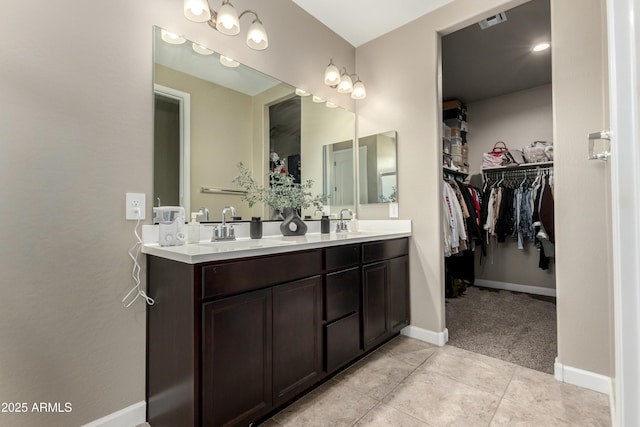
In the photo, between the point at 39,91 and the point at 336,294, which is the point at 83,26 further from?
the point at 336,294

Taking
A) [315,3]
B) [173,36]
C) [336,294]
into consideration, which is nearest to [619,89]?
[336,294]

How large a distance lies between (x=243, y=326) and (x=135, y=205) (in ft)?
2.75

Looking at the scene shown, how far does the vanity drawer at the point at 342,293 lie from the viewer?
1.75 m

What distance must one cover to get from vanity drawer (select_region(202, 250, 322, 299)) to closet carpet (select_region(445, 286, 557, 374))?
62.6 inches

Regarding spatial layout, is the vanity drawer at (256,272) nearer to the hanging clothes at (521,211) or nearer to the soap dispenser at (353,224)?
the soap dispenser at (353,224)

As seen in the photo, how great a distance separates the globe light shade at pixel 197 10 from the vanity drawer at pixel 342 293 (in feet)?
5.33

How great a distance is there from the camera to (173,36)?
1.68 meters

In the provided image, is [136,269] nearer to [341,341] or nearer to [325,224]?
[341,341]

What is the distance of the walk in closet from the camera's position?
104 inches

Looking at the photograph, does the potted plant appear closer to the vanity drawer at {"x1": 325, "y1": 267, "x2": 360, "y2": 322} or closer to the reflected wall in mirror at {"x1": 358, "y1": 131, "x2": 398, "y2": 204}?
the vanity drawer at {"x1": 325, "y1": 267, "x2": 360, "y2": 322}

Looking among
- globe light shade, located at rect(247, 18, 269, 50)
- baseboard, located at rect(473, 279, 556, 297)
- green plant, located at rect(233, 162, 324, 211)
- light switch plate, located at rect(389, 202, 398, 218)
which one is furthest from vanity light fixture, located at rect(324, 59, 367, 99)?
baseboard, located at rect(473, 279, 556, 297)

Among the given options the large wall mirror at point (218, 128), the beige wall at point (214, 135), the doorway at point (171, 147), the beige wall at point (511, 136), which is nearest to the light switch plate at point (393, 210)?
the large wall mirror at point (218, 128)

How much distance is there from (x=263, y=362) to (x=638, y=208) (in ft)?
4.62

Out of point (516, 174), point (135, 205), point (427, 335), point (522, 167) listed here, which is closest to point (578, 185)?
point (427, 335)
